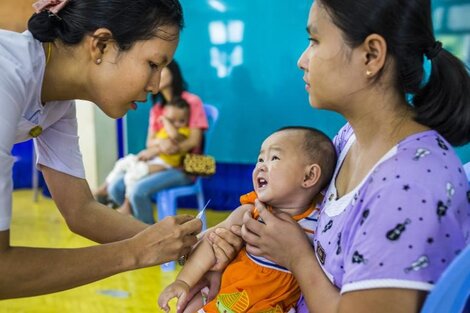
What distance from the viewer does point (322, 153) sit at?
1.64 metres

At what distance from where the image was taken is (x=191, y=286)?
1.65 metres

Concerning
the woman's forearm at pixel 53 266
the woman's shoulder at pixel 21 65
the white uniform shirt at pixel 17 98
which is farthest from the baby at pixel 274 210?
the woman's shoulder at pixel 21 65

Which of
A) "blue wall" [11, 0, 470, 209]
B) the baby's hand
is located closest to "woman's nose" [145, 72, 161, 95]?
the baby's hand

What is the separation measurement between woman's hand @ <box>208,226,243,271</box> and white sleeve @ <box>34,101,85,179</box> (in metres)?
0.57

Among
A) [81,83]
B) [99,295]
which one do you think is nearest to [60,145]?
[81,83]

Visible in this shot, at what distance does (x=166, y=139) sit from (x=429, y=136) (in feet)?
10.5

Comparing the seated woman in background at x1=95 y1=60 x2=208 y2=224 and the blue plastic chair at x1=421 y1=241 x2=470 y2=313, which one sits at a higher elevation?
the blue plastic chair at x1=421 y1=241 x2=470 y2=313

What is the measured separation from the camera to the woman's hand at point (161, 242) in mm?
1592

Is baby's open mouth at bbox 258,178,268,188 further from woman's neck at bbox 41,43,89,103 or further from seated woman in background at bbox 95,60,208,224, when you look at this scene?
seated woman in background at bbox 95,60,208,224

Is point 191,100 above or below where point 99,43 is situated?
below

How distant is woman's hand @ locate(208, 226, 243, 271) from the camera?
163cm

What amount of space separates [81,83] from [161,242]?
0.49 m

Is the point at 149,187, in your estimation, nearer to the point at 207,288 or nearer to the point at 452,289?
the point at 207,288

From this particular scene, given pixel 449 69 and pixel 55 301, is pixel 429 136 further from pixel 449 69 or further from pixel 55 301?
pixel 55 301
